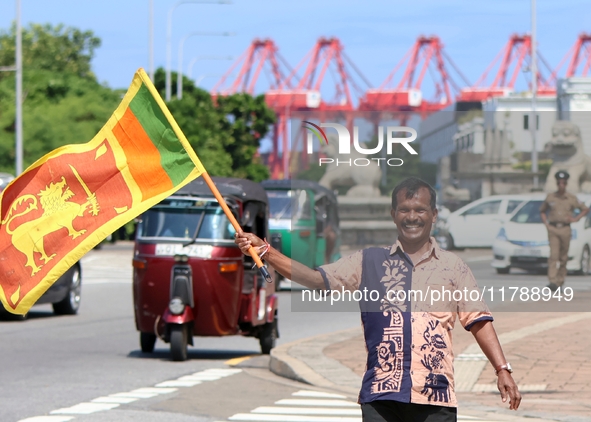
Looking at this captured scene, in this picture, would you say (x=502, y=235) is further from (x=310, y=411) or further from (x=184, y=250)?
(x=184, y=250)

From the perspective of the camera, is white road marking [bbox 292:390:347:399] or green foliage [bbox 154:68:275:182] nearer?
white road marking [bbox 292:390:347:399]

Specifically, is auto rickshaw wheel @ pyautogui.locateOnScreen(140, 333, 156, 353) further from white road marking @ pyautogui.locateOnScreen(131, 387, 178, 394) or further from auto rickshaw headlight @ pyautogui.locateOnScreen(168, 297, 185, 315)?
white road marking @ pyautogui.locateOnScreen(131, 387, 178, 394)

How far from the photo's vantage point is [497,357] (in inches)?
214

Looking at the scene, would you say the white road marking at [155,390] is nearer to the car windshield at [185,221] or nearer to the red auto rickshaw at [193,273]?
the red auto rickshaw at [193,273]

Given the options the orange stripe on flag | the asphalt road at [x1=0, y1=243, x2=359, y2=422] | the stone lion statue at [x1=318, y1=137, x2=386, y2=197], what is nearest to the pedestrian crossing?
the asphalt road at [x1=0, y1=243, x2=359, y2=422]

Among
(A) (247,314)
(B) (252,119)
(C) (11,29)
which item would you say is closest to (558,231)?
(A) (247,314)

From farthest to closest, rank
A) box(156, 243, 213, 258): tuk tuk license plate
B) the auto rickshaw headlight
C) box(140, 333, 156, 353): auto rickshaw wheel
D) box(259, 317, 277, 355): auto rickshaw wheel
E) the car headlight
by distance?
box(259, 317, 277, 355): auto rickshaw wheel
box(140, 333, 156, 353): auto rickshaw wheel
box(156, 243, 213, 258): tuk tuk license plate
the auto rickshaw headlight
the car headlight

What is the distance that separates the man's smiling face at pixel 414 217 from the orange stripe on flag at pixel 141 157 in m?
1.59

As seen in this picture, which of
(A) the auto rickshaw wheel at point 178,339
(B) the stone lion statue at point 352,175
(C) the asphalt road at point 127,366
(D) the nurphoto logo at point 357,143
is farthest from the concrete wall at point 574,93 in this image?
(D) the nurphoto logo at point 357,143

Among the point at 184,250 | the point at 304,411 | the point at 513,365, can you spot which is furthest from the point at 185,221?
the point at 304,411

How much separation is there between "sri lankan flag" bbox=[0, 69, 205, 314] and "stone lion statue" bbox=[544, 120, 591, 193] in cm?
498

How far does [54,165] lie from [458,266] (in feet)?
8.34

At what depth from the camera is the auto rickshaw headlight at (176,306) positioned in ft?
44.3

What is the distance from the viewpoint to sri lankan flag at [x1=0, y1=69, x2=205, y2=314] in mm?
6590
